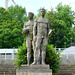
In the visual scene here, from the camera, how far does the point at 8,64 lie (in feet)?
45.6

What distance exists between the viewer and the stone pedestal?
29.6ft

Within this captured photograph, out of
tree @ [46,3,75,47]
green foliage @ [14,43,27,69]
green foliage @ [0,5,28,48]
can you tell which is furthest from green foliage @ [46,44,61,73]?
tree @ [46,3,75,47]

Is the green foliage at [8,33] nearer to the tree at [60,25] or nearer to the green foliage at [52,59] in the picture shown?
the tree at [60,25]

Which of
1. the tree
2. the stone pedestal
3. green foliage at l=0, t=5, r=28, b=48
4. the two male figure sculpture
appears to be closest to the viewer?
the stone pedestal

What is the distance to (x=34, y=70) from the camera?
9086 millimetres

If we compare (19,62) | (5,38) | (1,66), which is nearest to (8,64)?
(1,66)

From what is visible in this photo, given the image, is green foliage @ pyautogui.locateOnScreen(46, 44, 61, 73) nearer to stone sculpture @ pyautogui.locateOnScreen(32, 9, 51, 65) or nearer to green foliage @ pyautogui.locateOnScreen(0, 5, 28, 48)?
stone sculpture @ pyautogui.locateOnScreen(32, 9, 51, 65)

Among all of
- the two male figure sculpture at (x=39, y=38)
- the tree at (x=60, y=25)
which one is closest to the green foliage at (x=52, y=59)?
the two male figure sculpture at (x=39, y=38)

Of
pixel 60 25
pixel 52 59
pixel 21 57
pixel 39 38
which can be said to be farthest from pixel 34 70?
pixel 60 25

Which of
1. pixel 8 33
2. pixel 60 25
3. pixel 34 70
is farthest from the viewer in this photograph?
pixel 60 25

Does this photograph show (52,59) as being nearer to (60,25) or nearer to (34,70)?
(34,70)

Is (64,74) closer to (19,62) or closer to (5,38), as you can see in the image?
(19,62)

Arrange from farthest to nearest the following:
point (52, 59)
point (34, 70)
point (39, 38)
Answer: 1. point (52, 59)
2. point (39, 38)
3. point (34, 70)

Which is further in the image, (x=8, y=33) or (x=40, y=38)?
(x=8, y=33)
